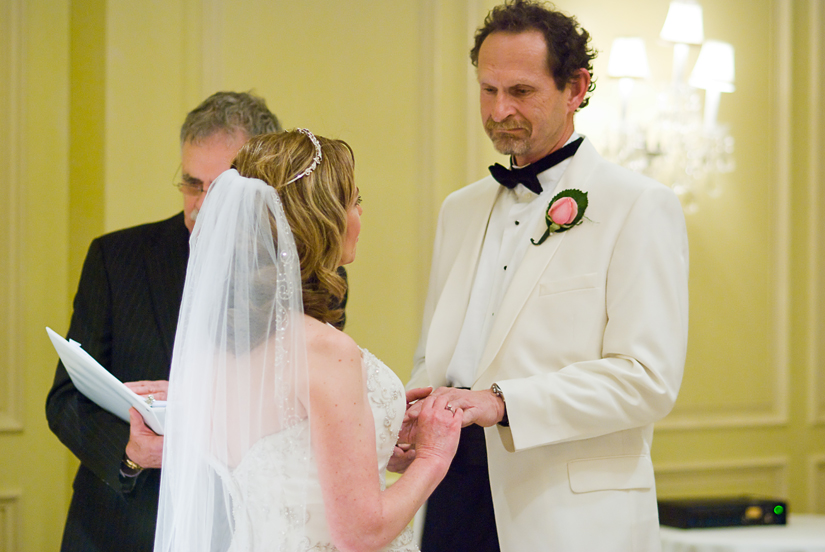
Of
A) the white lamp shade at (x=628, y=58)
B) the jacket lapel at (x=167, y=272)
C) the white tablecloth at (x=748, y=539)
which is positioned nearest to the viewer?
the jacket lapel at (x=167, y=272)

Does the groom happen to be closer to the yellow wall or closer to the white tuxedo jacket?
the white tuxedo jacket

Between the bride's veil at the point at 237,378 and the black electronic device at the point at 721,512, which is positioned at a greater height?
the bride's veil at the point at 237,378

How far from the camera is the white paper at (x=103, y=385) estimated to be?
1706 millimetres

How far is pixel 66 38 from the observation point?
343 cm

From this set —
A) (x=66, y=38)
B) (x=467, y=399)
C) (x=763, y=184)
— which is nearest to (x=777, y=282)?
(x=763, y=184)

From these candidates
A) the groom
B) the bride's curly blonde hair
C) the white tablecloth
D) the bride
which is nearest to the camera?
the bride

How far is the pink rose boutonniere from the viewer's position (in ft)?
7.03

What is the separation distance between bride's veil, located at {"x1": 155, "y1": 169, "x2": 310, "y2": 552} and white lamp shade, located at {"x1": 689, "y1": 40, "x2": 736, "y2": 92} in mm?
3203

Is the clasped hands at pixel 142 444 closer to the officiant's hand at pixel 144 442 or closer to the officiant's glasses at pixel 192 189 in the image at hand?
the officiant's hand at pixel 144 442

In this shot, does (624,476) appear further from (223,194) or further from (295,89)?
(295,89)

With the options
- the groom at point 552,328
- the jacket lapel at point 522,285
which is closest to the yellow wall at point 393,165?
the groom at point 552,328

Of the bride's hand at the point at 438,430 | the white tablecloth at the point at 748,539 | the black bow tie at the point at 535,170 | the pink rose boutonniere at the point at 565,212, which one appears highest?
the black bow tie at the point at 535,170

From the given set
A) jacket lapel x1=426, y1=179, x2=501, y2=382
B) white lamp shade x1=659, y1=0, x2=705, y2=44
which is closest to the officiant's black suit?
jacket lapel x1=426, y1=179, x2=501, y2=382

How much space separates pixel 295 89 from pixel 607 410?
2.28 meters
